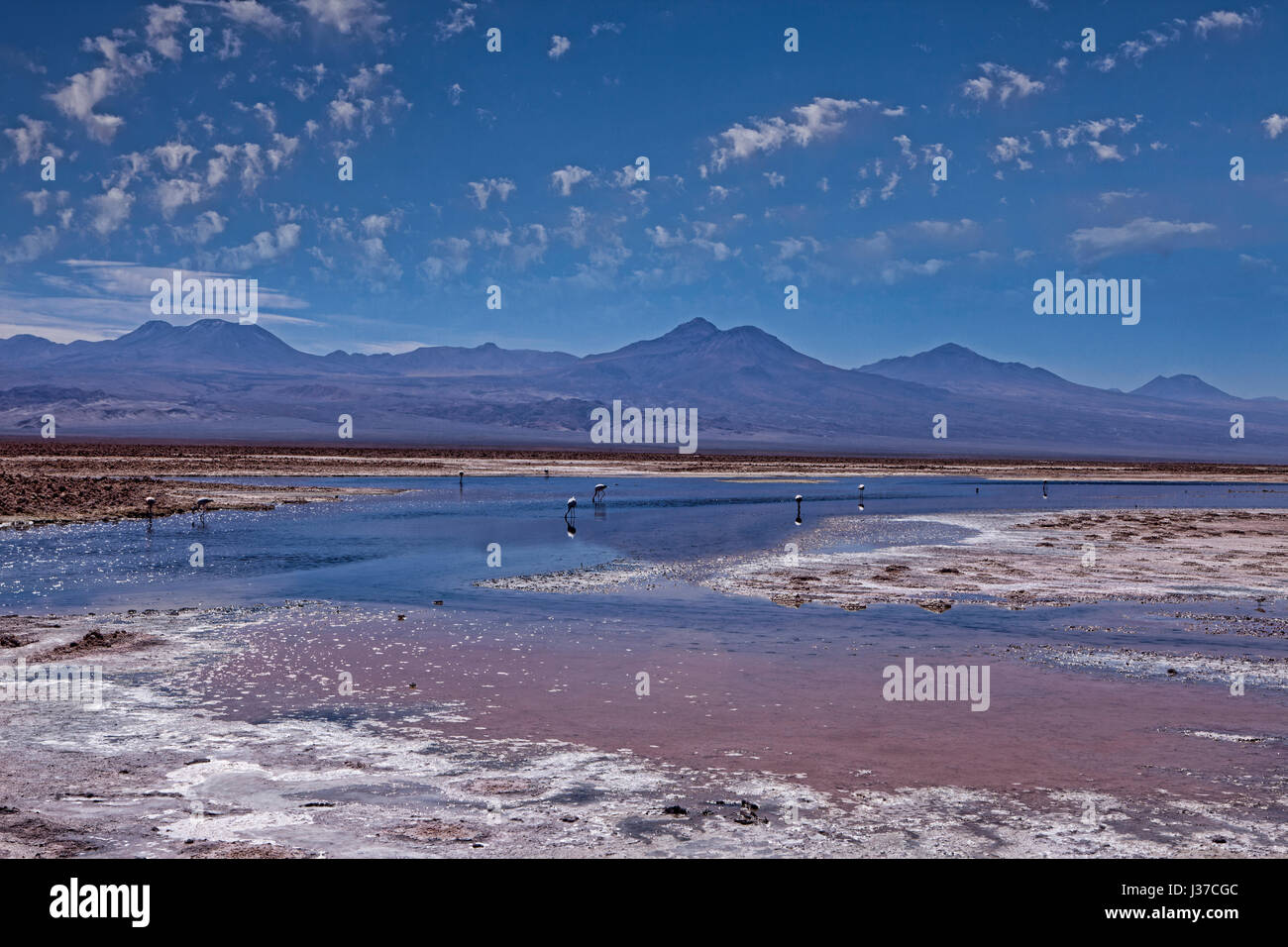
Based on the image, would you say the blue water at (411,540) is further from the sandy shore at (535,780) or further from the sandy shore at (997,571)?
the sandy shore at (535,780)

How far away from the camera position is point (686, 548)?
2788cm

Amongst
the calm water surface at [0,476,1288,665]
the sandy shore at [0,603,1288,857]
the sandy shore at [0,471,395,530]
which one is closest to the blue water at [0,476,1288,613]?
the calm water surface at [0,476,1288,665]

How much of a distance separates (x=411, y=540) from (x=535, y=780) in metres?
21.2

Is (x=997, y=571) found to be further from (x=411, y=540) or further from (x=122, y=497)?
(x=122, y=497)

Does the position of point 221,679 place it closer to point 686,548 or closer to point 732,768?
point 732,768

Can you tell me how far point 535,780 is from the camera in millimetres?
8648

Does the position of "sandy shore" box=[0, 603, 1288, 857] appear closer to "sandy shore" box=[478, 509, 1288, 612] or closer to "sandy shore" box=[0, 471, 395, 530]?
"sandy shore" box=[478, 509, 1288, 612]

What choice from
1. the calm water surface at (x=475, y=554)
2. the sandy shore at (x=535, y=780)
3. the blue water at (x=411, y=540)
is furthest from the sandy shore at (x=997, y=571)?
the sandy shore at (x=535, y=780)

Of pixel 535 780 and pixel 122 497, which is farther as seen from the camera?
pixel 122 497

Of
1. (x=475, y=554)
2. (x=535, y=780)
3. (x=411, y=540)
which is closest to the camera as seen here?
(x=535, y=780)

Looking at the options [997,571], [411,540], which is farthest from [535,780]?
[411,540]

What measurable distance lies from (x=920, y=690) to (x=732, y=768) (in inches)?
159

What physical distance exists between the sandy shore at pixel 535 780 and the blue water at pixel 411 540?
6.72m

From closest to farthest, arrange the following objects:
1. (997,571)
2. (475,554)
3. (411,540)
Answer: (997,571)
(475,554)
(411,540)
